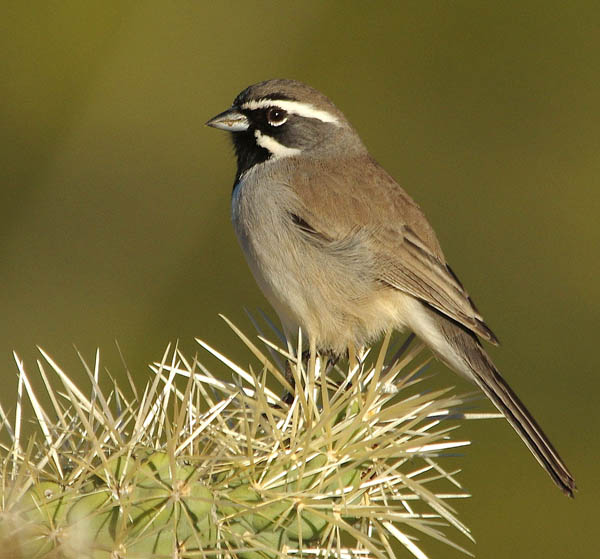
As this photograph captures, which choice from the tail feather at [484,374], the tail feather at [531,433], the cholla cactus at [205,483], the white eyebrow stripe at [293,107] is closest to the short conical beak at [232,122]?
the white eyebrow stripe at [293,107]

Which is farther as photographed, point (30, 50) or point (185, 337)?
point (30, 50)

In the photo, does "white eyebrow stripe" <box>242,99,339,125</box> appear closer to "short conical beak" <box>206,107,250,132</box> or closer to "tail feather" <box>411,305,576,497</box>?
"short conical beak" <box>206,107,250,132</box>

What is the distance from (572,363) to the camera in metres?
6.53

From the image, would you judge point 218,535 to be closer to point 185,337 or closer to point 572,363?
point 185,337

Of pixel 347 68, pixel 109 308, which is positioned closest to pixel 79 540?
pixel 109 308

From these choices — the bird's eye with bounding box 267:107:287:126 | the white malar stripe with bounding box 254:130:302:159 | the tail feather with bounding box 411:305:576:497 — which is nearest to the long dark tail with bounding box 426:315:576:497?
the tail feather with bounding box 411:305:576:497

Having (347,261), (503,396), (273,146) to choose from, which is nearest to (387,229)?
(347,261)

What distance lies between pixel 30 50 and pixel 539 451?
581 centimetres

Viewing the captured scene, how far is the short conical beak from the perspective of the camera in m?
4.17

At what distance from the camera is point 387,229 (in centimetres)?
393

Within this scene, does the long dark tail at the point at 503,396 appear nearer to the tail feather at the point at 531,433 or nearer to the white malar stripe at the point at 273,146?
the tail feather at the point at 531,433

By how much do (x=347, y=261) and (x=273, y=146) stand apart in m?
0.78

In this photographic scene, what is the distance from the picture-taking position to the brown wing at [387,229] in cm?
386

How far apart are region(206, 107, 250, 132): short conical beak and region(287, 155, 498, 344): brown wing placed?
381 millimetres
